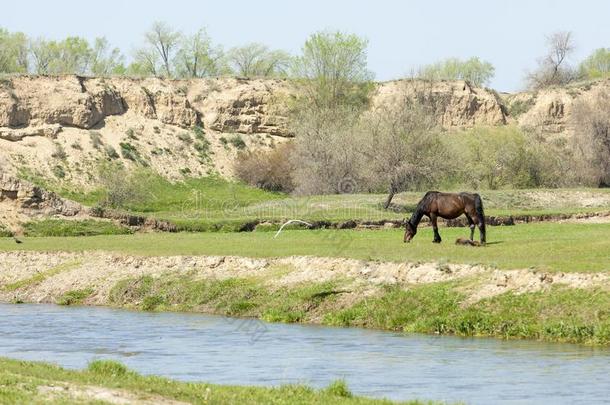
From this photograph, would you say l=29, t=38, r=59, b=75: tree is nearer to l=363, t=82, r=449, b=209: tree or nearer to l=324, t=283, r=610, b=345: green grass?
l=363, t=82, r=449, b=209: tree

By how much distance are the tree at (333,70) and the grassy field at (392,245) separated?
50591 millimetres

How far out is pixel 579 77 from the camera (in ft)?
445

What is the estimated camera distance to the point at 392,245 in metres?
42.5

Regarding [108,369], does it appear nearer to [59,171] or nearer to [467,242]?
[467,242]

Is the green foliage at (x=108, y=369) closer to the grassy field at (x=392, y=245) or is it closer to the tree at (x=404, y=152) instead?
the grassy field at (x=392, y=245)

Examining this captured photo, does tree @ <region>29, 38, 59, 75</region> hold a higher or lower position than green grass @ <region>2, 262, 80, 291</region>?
higher

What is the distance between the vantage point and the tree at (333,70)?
102688 mm

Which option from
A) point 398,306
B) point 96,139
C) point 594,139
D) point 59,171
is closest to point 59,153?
point 59,171

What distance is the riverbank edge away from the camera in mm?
29891

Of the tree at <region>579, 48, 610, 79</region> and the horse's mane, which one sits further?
the tree at <region>579, 48, 610, 79</region>

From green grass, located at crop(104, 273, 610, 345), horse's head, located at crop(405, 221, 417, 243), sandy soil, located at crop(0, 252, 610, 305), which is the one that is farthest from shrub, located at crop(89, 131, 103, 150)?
green grass, located at crop(104, 273, 610, 345)

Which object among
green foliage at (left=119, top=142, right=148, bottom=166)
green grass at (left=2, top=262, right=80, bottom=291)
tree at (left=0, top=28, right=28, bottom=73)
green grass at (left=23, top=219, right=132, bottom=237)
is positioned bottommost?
green grass at (left=2, top=262, right=80, bottom=291)

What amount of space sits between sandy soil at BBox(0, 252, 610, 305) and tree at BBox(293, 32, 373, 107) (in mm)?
59270

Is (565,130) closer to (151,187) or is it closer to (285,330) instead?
(151,187)
